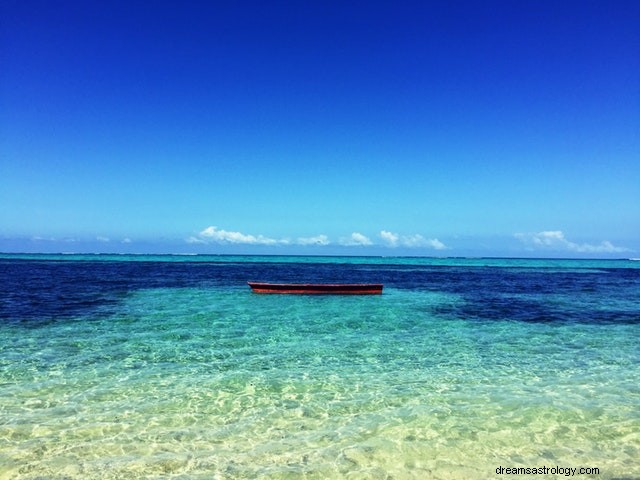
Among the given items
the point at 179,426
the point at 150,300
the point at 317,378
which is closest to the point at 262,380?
the point at 317,378

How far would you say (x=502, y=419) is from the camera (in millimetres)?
8039

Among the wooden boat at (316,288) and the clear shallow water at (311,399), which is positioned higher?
the wooden boat at (316,288)

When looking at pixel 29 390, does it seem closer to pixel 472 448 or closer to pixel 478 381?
pixel 472 448

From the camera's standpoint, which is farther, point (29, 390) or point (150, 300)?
point (150, 300)

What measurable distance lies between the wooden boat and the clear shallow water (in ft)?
42.2

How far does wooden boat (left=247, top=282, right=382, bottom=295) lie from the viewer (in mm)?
31500

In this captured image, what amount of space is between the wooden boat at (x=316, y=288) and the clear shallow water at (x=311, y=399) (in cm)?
1287

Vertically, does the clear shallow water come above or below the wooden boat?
below

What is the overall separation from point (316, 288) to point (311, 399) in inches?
891

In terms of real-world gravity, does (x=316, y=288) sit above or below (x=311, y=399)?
above

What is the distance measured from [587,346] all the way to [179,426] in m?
13.4

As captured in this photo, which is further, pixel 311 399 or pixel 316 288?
pixel 316 288

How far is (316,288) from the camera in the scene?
104 ft

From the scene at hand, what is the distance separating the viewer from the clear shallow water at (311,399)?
6449mm
